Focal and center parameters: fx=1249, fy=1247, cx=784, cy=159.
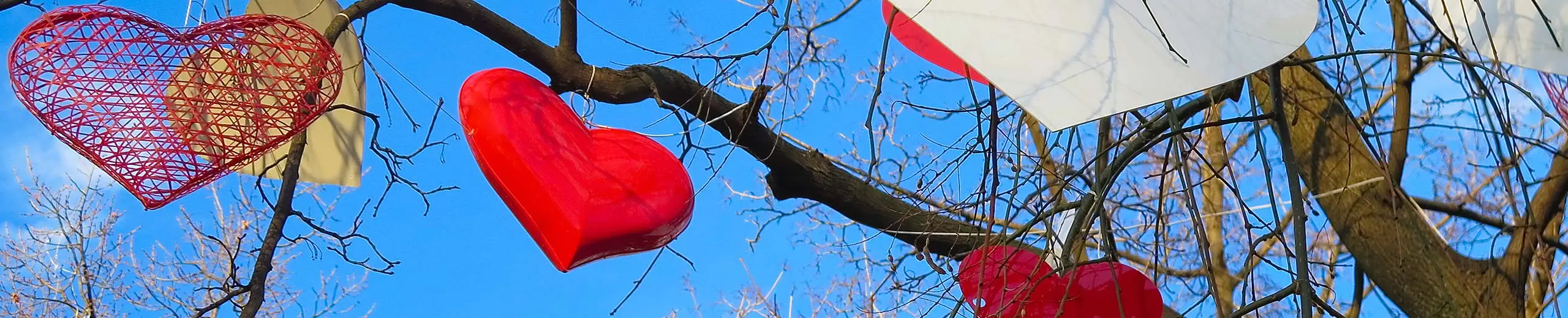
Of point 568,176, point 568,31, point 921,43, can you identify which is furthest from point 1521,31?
point 568,31

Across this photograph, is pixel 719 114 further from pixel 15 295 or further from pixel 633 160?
pixel 15 295

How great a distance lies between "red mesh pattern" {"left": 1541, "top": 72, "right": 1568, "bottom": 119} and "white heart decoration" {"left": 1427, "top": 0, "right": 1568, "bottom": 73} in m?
0.16

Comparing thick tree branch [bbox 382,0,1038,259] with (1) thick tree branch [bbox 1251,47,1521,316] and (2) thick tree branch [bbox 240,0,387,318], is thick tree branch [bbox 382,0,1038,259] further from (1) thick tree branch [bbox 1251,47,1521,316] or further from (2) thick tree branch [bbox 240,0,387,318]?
(1) thick tree branch [bbox 1251,47,1521,316]

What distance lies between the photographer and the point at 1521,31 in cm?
142

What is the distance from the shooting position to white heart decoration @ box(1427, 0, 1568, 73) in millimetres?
1387

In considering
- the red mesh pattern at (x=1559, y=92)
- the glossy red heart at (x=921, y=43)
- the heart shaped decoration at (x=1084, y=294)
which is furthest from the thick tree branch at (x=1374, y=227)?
the glossy red heart at (x=921, y=43)

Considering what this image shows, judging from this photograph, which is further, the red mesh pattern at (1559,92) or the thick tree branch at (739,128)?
the thick tree branch at (739,128)

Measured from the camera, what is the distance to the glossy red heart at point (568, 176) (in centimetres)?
147

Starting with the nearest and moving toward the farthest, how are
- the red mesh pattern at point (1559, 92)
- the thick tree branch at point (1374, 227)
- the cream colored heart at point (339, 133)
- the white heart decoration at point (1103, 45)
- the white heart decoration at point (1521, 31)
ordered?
the white heart decoration at point (1103, 45)
the white heart decoration at point (1521, 31)
the red mesh pattern at point (1559, 92)
the cream colored heart at point (339, 133)
the thick tree branch at point (1374, 227)

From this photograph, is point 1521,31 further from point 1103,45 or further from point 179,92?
point 179,92

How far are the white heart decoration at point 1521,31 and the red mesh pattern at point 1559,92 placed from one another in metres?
0.16

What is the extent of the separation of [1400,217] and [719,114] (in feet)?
3.94

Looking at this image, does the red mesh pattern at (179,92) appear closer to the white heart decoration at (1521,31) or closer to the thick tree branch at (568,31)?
the thick tree branch at (568,31)

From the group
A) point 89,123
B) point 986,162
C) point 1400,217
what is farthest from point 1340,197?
point 89,123
